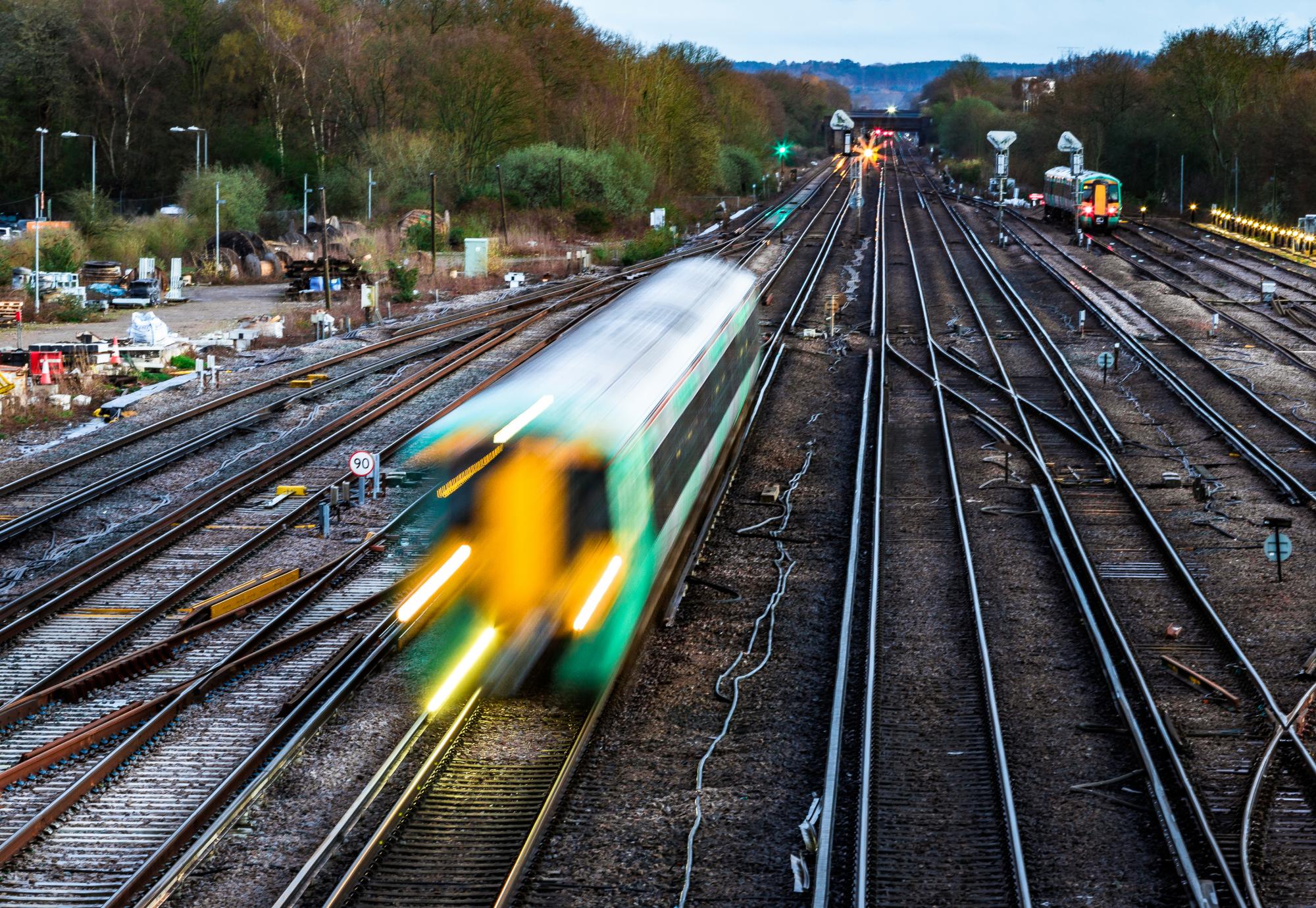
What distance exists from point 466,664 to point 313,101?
65.9 meters

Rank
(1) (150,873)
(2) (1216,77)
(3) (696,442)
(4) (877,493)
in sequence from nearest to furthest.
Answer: (1) (150,873) → (3) (696,442) → (4) (877,493) → (2) (1216,77)

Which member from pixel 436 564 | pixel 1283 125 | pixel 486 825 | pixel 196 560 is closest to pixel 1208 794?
pixel 486 825

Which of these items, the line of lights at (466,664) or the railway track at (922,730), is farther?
the line of lights at (466,664)

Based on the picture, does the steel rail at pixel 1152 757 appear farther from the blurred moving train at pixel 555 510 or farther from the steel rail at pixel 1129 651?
the blurred moving train at pixel 555 510

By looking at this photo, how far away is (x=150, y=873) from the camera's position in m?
8.48

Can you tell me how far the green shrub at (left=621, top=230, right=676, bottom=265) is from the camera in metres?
49.0

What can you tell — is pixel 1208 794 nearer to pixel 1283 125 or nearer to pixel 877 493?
pixel 877 493

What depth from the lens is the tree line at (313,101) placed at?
6438cm

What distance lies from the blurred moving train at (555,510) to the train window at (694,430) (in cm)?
5

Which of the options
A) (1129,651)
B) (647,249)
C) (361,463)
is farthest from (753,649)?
(647,249)

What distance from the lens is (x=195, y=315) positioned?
123 feet

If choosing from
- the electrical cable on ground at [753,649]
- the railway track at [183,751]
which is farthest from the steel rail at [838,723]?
the railway track at [183,751]

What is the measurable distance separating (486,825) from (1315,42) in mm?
83068

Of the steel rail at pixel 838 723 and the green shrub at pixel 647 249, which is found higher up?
the green shrub at pixel 647 249
